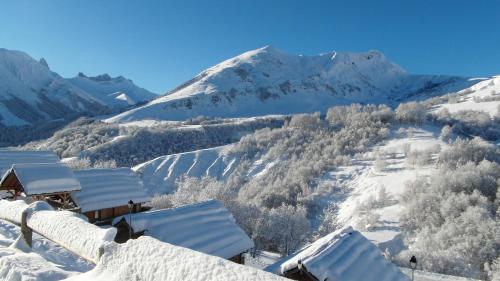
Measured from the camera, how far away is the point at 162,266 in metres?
4.59

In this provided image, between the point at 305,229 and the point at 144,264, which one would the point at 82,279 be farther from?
the point at 305,229

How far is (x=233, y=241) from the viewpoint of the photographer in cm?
1812

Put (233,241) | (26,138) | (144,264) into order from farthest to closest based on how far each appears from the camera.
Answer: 1. (26,138)
2. (233,241)
3. (144,264)

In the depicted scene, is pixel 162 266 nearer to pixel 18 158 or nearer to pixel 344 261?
pixel 344 261

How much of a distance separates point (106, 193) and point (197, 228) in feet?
22.7

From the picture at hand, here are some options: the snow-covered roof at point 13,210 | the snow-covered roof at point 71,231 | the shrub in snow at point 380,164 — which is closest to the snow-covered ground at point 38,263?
the snow-covered roof at point 71,231

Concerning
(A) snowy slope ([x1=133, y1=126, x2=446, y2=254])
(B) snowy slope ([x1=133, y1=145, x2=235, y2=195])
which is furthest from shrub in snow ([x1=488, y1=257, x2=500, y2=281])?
(B) snowy slope ([x1=133, y1=145, x2=235, y2=195])

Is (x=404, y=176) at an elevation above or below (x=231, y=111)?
below

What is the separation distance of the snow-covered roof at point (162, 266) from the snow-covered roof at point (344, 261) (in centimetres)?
900

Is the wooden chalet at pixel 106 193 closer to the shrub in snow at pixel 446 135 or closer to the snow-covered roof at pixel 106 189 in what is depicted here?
the snow-covered roof at pixel 106 189

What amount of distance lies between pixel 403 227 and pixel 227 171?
39.8 metres

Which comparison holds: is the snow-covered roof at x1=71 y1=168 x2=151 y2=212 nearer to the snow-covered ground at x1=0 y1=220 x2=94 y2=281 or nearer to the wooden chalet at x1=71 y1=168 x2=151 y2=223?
the wooden chalet at x1=71 y1=168 x2=151 y2=223

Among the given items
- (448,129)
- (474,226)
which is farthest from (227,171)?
(474,226)

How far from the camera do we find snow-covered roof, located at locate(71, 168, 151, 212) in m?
19.8
